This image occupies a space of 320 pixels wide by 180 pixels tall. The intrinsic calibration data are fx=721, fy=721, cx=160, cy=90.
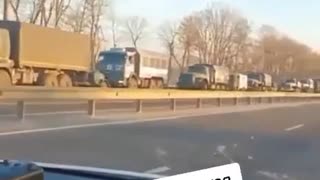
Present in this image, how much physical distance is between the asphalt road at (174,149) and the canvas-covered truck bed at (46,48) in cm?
1712

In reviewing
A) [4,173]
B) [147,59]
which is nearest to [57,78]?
[147,59]

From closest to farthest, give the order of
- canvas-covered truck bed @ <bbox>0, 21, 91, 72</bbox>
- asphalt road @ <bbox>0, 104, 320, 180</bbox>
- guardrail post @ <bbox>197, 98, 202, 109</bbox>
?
asphalt road @ <bbox>0, 104, 320, 180</bbox> → guardrail post @ <bbox>197, 98, 202, 109</bbox> → canvas-covered truck bed @ <bbox>0, 21, 91, 72</bbox>

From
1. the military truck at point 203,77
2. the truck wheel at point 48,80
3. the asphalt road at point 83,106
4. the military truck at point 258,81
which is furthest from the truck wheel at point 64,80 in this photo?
the military truck at point 258,81

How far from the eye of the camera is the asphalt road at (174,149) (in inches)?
444

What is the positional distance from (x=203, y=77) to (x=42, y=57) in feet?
84.8

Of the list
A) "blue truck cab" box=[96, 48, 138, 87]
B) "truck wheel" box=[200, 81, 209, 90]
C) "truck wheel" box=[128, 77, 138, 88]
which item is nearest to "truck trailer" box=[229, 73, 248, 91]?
"truck wheel" box=[200, 81, 209, 90]

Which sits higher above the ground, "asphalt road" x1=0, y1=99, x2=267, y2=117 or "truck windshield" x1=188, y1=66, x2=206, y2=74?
"truck windshield" x1=188, y1=66, x2=206, y2=74

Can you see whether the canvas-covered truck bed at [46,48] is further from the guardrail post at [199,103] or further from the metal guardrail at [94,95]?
the metal guardrail at [94,95]

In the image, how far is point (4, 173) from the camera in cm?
241

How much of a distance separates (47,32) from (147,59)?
1575cm

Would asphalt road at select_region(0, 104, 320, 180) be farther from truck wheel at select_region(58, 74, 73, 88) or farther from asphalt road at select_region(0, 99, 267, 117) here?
truck wheel at select_region(58, 74, 73, 88)

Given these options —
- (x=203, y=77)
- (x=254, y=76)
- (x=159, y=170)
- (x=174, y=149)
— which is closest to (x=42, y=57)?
(x=174, y=149)

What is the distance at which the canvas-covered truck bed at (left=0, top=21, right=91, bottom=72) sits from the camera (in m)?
35.8

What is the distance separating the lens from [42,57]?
125ft
